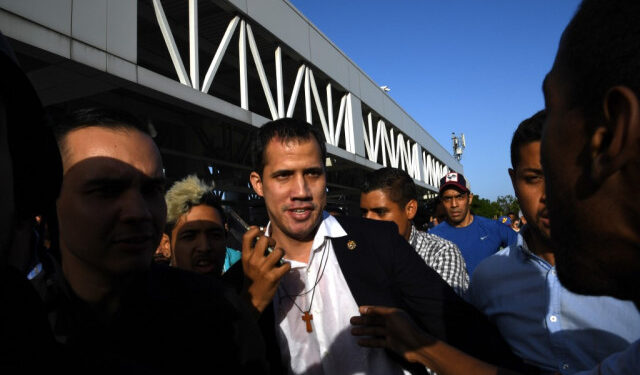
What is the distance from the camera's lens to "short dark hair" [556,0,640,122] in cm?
65

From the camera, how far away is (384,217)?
12.1ft

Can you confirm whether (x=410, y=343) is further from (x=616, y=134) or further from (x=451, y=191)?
(x=451, y=191)

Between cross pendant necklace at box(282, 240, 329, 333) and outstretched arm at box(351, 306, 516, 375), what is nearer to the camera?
outstretched arm at box(351, 306, 516, 375)

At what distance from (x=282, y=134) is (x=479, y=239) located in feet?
11.3

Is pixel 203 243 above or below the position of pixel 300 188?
below

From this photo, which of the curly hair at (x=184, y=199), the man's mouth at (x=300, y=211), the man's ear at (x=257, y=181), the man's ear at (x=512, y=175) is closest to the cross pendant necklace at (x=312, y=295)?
the man's mouth at (x=300, y=211)

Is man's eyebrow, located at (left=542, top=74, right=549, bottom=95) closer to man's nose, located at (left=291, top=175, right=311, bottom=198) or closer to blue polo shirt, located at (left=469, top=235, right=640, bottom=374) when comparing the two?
blue polo shirt, located at (left=469, top=235, right=640, bottom=374)

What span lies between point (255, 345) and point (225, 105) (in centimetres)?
501

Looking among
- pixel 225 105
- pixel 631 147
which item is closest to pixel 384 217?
pixel 631 147

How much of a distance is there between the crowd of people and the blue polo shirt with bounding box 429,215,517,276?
263 cm

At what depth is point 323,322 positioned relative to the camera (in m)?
1.81

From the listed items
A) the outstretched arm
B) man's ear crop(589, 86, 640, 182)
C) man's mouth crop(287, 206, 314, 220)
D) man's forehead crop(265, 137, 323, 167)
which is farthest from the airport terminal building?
man's ear crop(589, 86, 640, 182)

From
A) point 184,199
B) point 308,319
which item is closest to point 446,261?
point 308,319

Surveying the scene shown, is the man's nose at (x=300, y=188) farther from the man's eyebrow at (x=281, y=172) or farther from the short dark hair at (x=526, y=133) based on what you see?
the short dark hair at (x=526, y=133)
